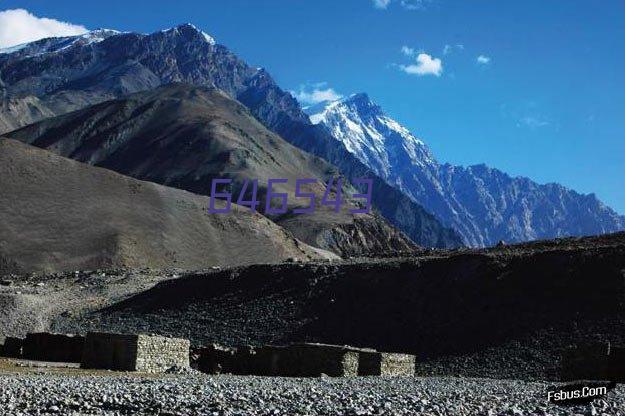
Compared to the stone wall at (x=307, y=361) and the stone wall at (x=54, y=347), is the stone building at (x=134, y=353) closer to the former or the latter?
the stone wall at (x=307, y=361)

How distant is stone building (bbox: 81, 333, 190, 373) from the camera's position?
32969mm

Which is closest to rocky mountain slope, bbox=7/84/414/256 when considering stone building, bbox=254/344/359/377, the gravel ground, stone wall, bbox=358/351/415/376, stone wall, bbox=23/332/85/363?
stone wall, bbox=23/332/85/363

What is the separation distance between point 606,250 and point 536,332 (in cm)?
803

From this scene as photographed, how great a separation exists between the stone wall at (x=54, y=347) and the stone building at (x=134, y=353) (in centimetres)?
479

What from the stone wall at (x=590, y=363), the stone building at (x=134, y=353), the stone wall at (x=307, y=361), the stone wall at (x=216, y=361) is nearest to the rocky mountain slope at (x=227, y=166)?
the stone wall at (x=216, y=361)

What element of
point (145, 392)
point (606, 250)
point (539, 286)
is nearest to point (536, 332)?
point (539, 286)

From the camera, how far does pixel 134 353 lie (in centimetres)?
3284

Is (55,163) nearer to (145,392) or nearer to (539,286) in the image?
(539,286)

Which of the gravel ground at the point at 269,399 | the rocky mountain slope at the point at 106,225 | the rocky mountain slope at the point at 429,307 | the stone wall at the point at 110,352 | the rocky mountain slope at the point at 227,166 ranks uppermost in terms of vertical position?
the rocky mountain slope at the point at 227,166

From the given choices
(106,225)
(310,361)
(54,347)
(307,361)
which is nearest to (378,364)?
(310,361)

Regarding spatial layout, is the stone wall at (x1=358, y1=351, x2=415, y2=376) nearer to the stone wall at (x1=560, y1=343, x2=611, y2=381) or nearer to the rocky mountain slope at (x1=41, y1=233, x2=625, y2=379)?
the rocky mountain slope at (x1=41, y1=233, x2=625, y2=379)

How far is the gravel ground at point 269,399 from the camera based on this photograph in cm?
1900

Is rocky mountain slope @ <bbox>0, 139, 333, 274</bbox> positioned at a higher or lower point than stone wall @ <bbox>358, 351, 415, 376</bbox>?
higher

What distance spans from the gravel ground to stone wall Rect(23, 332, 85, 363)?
40.7ft
